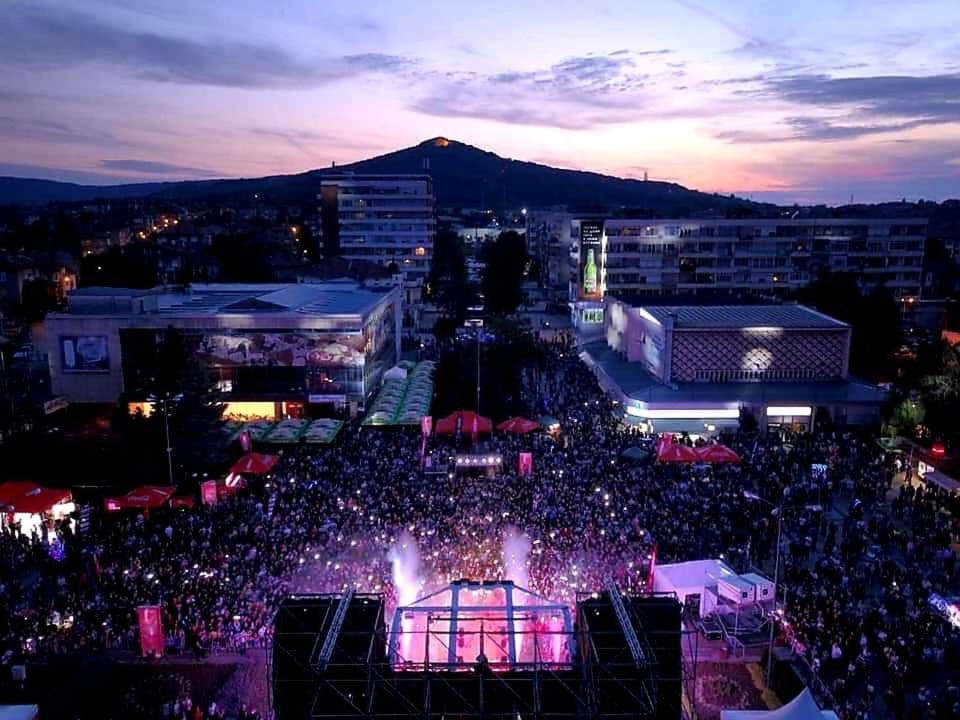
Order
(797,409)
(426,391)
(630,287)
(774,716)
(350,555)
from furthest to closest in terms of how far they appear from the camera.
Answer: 1. (630,287)
2. (426,391)
3. (797,409)
4. (350,555)
5. (774,716)

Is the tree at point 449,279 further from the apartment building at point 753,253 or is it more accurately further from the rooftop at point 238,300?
the rooftop at point 238,300

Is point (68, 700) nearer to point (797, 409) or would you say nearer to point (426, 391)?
point (426, 391)

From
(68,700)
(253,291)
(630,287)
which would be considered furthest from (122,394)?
(630,287)

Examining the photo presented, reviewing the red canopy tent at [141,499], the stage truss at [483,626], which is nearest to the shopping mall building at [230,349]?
the red canopy tent at [141,499]

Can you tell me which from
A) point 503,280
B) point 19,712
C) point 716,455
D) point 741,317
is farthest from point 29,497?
point 503,280

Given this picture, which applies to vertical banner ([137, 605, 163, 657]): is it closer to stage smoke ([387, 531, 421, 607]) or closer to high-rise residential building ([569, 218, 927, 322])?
stage smoke ([387, 531, 421, 607])

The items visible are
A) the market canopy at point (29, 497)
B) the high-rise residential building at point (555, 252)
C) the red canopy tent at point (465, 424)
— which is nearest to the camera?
the market canopy at point (29, 497)
